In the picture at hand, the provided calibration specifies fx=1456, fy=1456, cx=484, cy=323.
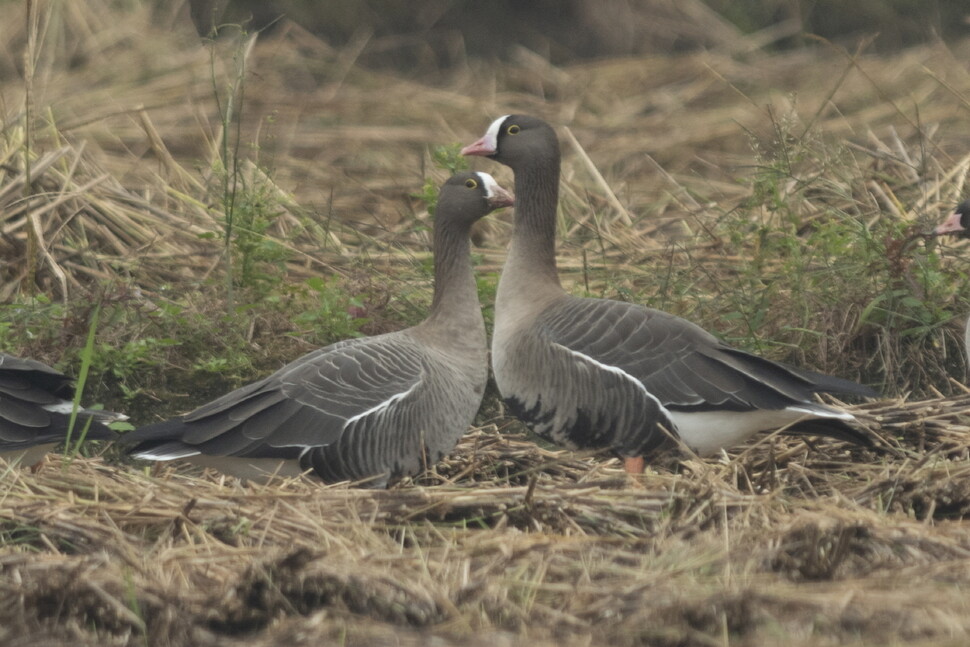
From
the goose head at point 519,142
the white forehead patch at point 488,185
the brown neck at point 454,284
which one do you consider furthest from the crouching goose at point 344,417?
the goose head at point 519,142

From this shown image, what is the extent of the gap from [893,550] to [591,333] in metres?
2.05

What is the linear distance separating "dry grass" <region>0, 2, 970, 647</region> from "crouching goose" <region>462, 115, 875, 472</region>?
0.17 m

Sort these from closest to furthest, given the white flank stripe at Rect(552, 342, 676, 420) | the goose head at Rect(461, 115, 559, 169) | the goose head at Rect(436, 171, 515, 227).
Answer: the white flank stripe at Rect(552, 342, 676, 420) < the goose head at Rect(436, 171, 515, 227) < the goose head at Rect(461, 115, 559, 169)

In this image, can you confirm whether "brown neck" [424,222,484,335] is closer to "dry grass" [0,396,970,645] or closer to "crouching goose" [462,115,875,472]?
"crouching goose" [462,115,875,472]

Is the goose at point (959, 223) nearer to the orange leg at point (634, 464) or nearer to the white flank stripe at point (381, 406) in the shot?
the orange leg at point (634, 464)

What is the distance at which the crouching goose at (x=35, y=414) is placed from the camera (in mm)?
5137

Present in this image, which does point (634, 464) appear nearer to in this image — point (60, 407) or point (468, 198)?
point (468, 198)

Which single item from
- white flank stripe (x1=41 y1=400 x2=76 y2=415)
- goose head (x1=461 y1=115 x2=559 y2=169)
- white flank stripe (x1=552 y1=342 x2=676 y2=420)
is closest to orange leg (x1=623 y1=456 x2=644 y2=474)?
white flank stripe (x1=552 y1=342 x2=676 y2=420)

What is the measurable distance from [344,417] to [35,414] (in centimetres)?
115

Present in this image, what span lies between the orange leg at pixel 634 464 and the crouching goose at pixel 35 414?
2.00 meters

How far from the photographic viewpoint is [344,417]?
5.64 meters

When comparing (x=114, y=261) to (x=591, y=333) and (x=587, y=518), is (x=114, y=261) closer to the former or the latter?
(x=591, y=333)

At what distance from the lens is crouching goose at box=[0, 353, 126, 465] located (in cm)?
514

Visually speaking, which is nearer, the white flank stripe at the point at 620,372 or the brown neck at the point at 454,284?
the white flank stripe at the point at 620,372
